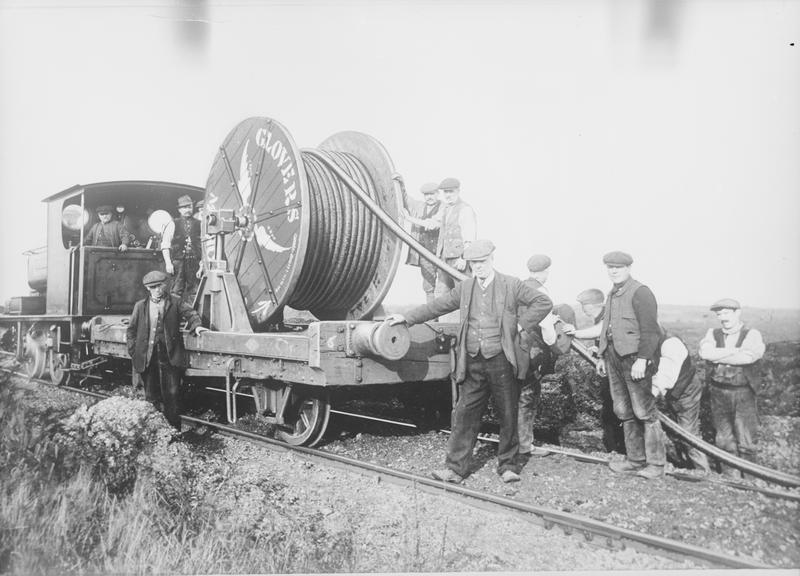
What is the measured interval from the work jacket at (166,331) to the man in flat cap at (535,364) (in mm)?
3427

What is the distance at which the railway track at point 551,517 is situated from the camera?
3252mm

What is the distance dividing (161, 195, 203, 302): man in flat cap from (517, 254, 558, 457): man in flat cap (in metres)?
4.56

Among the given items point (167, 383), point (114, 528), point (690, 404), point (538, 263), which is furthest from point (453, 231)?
point (114, 528)

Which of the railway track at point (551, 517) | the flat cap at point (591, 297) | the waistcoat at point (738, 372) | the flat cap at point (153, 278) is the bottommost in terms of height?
the railway track at point (551, 517)

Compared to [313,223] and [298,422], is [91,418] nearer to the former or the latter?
[298,422]

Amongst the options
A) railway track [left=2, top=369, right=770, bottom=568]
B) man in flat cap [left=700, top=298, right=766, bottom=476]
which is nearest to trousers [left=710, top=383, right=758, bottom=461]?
man in flat cap [left=700, top=298, right=766, bottom=476]

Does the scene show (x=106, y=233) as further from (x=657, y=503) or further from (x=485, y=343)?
(x=657, y=503)

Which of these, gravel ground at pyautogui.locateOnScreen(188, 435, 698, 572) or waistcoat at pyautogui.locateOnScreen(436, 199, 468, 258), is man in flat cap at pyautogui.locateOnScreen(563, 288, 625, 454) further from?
gravel ground at pyautogui.locateOnScreen(188, 435, 698, 572)

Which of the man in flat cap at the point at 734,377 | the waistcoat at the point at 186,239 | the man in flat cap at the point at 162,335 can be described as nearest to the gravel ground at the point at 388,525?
the man in flat cap at the point at 162,335

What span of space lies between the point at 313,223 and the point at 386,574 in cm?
331

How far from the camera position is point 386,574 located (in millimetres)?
3256

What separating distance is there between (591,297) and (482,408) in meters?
1.91

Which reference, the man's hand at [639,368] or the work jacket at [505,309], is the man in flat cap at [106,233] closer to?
the work jacket at [505,309]

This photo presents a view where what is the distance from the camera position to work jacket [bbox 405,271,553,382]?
4527mm
